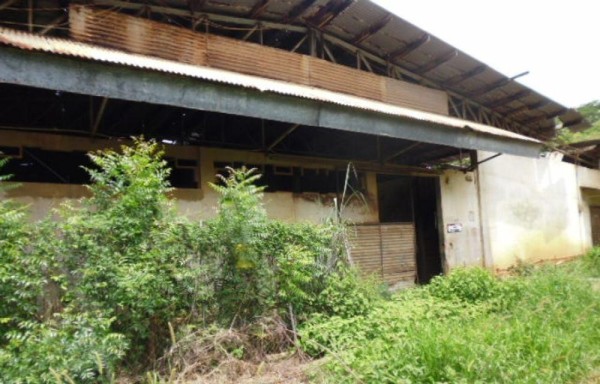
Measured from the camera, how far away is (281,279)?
530 centimetres

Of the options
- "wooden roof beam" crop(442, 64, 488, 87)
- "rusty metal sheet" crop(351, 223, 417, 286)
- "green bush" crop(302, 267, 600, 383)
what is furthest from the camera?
"wooden roof beam" crop(442, 64, 488, 87)

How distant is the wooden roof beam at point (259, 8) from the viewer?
25.0 ft

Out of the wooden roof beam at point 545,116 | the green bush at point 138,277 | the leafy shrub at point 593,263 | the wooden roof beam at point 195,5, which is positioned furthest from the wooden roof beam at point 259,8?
the wooden roof beam at point 545,116

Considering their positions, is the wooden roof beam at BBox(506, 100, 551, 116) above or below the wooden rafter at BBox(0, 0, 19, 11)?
above

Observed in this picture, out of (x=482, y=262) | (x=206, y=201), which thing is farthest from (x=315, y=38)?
(x=482, y=262)

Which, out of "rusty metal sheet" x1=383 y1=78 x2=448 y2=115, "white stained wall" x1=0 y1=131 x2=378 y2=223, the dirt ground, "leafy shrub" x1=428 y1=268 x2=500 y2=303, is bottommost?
the dirt ground

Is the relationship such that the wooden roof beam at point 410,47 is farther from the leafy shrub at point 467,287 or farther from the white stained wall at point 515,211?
the leafy shrub at point 467,287

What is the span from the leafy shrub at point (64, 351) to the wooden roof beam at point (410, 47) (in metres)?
8.41

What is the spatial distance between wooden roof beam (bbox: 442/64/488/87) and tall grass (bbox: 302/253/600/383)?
5.89 meters

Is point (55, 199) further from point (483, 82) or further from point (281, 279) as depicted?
point (483, 82)

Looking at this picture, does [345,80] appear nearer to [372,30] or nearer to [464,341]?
[372,30]

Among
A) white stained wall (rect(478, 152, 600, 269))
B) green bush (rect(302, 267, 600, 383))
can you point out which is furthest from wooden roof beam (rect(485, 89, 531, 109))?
green bush (rect(302, 267, 600, 383))

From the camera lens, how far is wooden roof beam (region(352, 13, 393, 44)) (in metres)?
8.91

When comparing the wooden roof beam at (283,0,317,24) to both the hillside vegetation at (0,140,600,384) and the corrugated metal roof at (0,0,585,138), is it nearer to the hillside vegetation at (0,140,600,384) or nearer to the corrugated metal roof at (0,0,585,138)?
the corrugated metal roof at (0,0,585,138)
